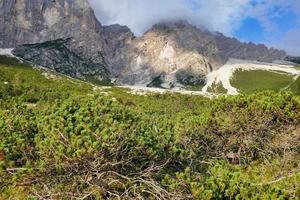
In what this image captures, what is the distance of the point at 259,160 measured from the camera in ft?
85.3

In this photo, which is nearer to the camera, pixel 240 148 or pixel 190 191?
pixel 190 191

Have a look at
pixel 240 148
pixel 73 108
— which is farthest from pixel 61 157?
pixel 240 148

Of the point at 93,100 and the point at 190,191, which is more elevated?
the point at 93,100

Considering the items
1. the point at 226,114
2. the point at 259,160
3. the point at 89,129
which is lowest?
the point at 259,160

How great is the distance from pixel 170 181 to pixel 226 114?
16193mm

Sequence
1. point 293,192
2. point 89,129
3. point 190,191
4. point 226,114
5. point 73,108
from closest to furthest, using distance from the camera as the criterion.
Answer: point 293,192
point 190,191
point 89,129
point 73,108
point 226,114

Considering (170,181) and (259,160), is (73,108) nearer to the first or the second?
(170,181)

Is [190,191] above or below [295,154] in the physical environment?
above

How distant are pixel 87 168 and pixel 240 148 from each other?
1584 centimetres

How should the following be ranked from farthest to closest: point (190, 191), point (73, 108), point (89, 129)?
point (73, 108), point (89, 129), point (190, 191)

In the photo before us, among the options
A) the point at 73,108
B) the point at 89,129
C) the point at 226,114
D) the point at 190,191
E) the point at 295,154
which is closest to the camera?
the point at 190,191

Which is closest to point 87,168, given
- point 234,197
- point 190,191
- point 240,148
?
point 190,191

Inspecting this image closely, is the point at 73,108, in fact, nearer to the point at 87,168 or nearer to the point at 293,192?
the point at 87,168

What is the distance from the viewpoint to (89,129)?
12.6 metres
